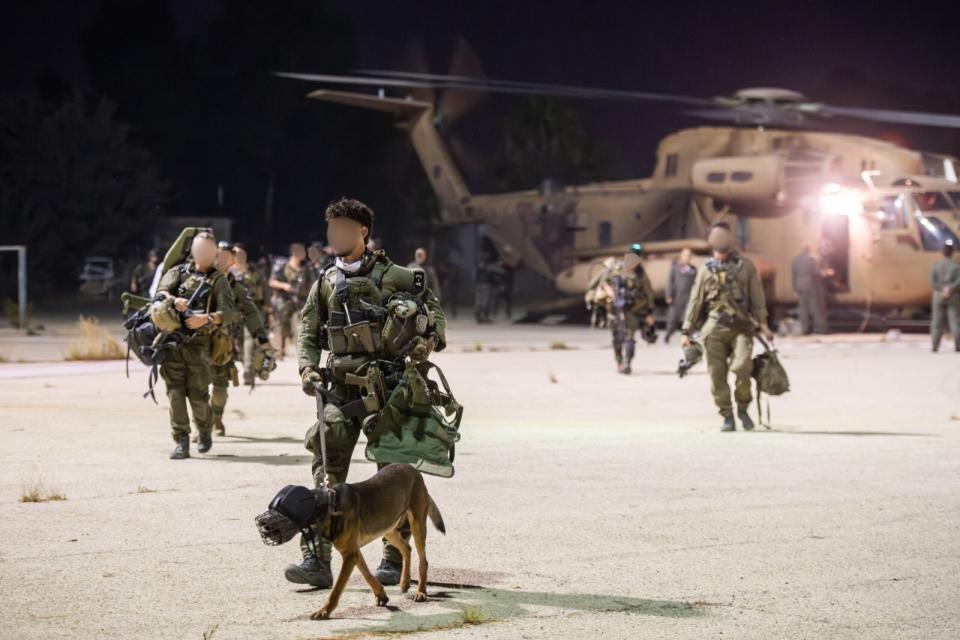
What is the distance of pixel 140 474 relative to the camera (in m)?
10.4

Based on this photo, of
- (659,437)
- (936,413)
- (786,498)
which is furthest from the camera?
(936,413)

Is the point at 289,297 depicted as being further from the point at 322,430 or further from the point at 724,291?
the point at 322,430

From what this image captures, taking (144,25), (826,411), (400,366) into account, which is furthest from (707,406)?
(144,25)

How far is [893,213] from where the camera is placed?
2722 cm

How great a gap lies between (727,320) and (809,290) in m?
15.1

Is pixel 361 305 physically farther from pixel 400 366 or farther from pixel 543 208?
pixel 543 208

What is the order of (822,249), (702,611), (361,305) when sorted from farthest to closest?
(822,249) < (361,305) < (702,611)

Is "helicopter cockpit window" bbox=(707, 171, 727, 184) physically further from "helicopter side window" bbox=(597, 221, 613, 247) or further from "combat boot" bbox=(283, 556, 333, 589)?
"combat boot" bbox=(283, 556, 333, 589)

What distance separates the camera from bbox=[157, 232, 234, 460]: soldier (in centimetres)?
1134

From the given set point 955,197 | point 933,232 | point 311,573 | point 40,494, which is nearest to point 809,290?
point 933,232

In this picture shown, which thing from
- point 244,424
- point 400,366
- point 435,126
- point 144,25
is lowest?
point 244,424

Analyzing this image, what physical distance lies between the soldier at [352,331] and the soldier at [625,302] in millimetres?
12602

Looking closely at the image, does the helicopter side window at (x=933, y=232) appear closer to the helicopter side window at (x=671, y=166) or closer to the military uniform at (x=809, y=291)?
the military uniform at (x=809, y=291)

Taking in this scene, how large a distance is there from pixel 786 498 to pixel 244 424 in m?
6.04
